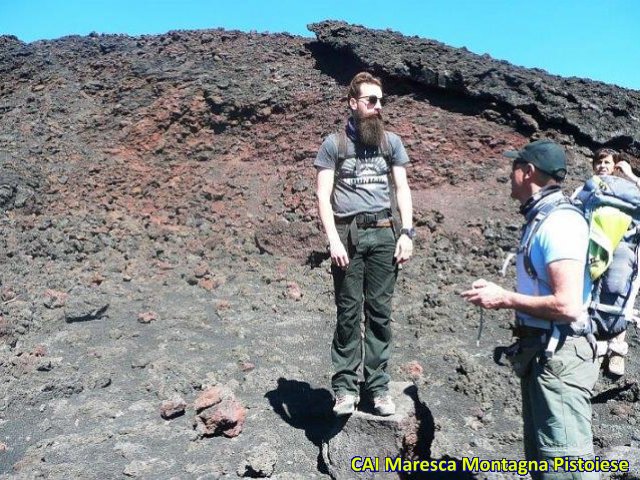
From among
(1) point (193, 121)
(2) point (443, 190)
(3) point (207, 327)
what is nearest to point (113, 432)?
(3) point (207, 327)

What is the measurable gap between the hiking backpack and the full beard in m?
1.12

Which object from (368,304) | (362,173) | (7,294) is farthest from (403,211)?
(7,294)

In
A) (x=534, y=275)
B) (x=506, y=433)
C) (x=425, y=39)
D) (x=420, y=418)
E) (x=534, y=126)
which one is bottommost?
(x=506, y=433)

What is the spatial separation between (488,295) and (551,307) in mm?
239

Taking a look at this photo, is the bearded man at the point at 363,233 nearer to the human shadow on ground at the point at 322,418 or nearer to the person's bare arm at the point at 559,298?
the human shadow on ground at the point at 322,418

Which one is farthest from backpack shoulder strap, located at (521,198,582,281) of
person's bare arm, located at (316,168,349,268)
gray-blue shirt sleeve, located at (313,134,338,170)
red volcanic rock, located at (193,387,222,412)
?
red volcanic rock, located at (193,387,222,412)

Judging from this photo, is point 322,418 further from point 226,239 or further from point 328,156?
point 226,239

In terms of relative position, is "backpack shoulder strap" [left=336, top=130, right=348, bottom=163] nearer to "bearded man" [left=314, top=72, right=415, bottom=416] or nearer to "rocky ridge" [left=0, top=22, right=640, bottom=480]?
"bearded man" [left=314, top=72, right=415, bottom=416]

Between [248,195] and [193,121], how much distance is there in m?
1.96

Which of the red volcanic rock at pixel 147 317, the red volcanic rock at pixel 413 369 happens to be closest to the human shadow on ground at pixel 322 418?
the red volcanic rock at pixel 413 369

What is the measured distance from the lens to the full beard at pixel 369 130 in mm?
3148

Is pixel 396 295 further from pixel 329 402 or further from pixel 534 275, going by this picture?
pixel 534 275

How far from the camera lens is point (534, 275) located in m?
2.21

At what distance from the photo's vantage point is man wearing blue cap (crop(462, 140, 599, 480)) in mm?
2076
